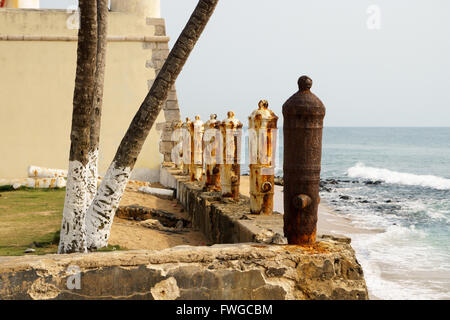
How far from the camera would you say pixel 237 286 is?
3.54m

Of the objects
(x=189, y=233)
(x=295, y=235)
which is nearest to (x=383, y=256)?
(x=189, y=233)

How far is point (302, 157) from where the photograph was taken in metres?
3.65

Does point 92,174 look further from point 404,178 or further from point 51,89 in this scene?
point 404,178

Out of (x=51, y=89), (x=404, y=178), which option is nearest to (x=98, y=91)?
(x=51, y=89)

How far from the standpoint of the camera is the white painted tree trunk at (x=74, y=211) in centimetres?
474

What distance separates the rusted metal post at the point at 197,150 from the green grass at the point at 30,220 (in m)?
2.37

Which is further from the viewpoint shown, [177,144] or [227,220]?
[177,144]

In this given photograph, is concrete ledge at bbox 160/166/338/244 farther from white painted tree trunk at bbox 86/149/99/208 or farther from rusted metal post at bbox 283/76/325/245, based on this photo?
white painted tree trunk at bbox 86/149/99/208

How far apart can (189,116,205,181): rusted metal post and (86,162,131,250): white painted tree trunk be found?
4034mm

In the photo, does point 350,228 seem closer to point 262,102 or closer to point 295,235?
point 262,102

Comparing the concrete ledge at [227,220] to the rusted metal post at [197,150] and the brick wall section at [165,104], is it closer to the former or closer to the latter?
the rusted metal post at [197,150]

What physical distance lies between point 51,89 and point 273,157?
9.92m

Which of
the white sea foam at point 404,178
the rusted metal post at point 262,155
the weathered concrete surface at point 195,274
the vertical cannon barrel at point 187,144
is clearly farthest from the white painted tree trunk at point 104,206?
the white sea foam at point 404,178

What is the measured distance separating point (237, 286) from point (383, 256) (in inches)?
281
